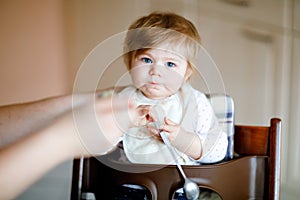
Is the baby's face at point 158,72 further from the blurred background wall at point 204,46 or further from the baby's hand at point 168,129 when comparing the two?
the blurred background wall at point 204,46

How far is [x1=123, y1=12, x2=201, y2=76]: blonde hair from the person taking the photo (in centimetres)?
45

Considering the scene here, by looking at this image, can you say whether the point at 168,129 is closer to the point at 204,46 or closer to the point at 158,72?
the point at 158,72

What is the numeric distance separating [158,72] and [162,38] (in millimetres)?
43

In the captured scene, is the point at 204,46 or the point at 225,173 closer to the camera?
the point at 225,173

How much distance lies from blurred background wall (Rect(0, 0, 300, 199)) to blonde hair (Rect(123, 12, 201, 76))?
0.20 meters

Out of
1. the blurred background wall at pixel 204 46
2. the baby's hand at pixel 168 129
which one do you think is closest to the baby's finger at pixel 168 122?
the baby's hand at pixel 168 129

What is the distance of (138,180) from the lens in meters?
0.46

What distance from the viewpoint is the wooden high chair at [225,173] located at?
1.49ft

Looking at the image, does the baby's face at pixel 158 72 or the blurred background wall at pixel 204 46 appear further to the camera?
the blurred background wall at pixel 204 46

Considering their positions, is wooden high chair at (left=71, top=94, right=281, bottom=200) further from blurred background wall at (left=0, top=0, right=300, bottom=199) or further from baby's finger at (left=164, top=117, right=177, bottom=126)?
blurred background wall at (left=0, top=0, right=300, bottom=199)

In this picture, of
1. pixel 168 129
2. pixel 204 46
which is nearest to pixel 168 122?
pixel 168 129

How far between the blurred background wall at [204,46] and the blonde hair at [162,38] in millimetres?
201

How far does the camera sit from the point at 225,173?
0.46 metres

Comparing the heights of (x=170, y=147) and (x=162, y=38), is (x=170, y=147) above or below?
below
